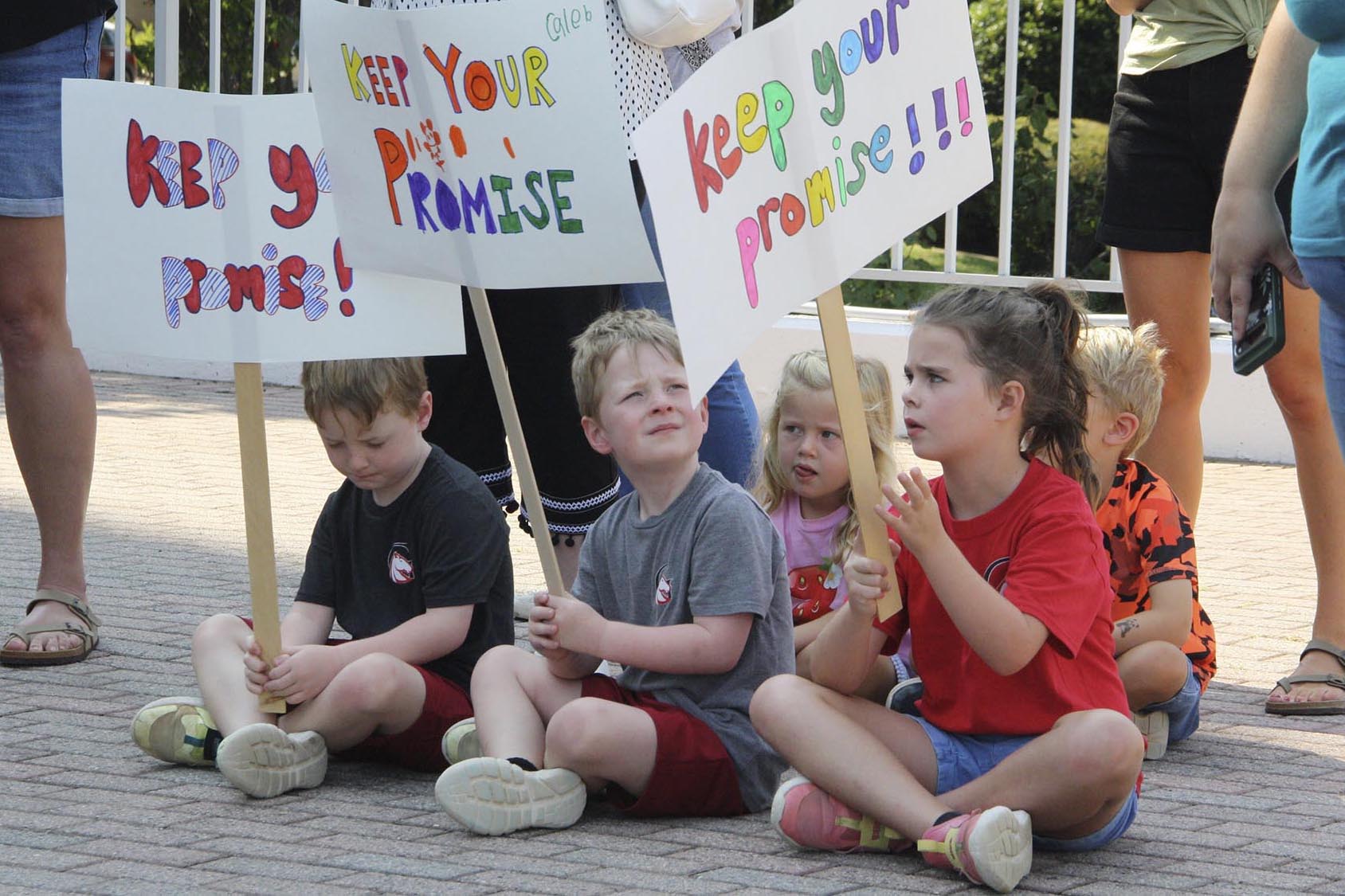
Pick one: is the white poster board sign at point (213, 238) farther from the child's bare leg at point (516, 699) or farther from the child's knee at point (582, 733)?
the child's knee at point (582, 733)

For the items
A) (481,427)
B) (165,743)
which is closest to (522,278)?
(165,743)

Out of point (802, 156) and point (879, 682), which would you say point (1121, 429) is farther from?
point (802, 156)

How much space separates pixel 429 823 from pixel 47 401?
1.57 metres

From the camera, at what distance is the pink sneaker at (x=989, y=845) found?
2.75 m

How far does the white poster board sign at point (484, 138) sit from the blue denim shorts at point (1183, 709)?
1307 mm

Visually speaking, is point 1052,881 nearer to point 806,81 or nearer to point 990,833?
point 990,833

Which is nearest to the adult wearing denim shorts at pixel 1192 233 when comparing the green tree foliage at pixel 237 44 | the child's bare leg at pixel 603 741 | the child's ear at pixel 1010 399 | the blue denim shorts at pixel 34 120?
the child's ear at pixel 1010 399

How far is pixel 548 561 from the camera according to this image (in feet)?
10.6

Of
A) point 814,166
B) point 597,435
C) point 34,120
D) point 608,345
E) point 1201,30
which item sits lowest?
point 597,435

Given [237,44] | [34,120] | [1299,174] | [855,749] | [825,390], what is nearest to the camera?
[1299,174]

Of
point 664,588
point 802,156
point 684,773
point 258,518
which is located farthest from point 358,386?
point 802,156

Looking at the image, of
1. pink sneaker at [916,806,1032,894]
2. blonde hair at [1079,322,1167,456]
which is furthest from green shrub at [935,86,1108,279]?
pink sneaker at [916,806,1032,894]

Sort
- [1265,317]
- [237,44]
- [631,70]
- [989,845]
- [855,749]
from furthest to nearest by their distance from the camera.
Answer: [237,44] → [631,70] → [855,749] → [989,845] → [1265,317]

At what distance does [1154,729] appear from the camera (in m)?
3.61
